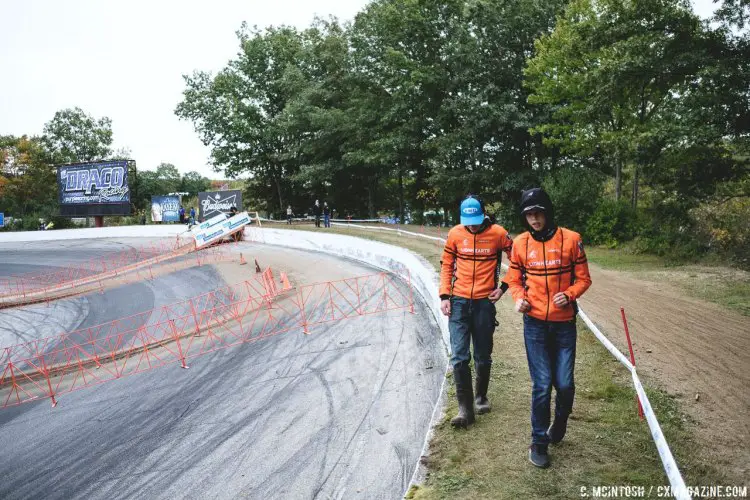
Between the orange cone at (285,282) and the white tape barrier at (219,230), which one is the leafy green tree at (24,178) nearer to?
the white tape barrier at (219,230)

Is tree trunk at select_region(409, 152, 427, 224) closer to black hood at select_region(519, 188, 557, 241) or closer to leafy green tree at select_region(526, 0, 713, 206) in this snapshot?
leafy green tree at select_region(526, 0, 713, 206)

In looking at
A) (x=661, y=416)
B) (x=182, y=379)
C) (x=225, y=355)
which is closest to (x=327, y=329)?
(x=225, y=355)

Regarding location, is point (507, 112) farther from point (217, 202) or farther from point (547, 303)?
point (547, 303)

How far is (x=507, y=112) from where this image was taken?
25.5 m

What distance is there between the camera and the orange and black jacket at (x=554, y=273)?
12.8 ft

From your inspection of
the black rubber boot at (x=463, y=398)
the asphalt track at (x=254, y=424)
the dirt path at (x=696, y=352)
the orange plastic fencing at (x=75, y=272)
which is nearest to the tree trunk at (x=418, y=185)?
the orange plastic fencing at (x=75, y=272)

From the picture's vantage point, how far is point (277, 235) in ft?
Result: 98.2

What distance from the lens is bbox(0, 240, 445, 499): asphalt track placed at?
5176mm

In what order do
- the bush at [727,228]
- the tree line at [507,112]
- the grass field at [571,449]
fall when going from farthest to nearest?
the tree line at [507,112] < the bush at [727,228] < the grass field at [571,449]

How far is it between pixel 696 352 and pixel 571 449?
12.6 ft

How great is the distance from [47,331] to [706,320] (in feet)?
55.6

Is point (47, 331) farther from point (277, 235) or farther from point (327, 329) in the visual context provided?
point (277, 235)

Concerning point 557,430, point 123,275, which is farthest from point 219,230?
point 557,430

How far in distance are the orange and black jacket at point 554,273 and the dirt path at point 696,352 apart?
5.90 feet
